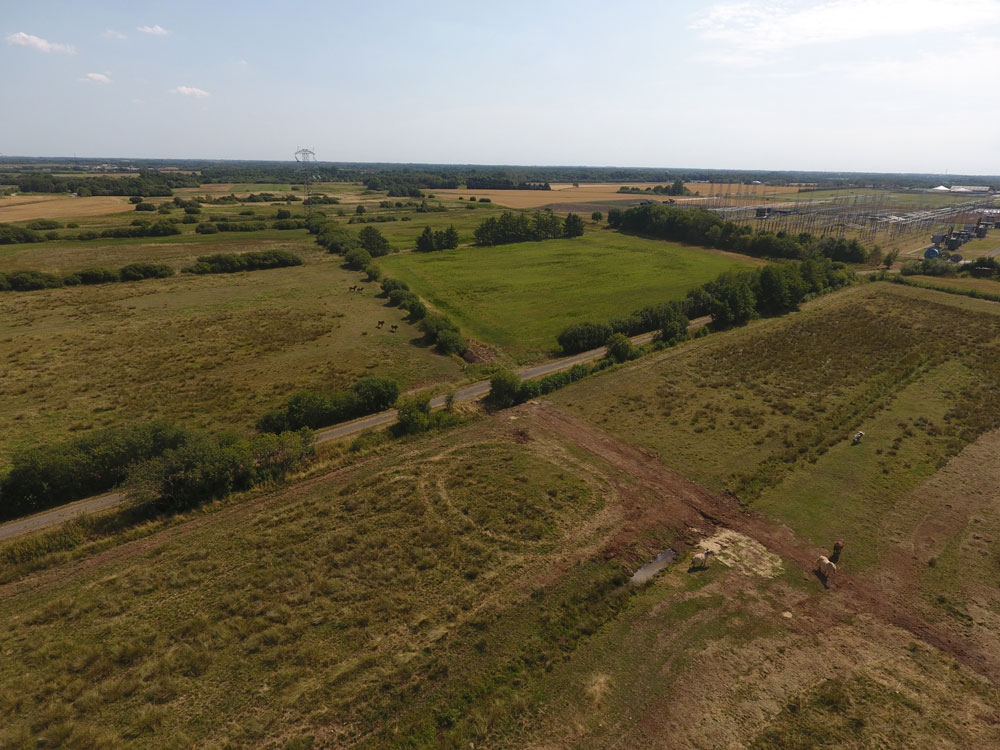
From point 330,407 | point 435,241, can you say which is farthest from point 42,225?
point 330,407

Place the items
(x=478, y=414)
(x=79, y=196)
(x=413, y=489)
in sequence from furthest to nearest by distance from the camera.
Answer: (x=79, y=196) → (x=478, y=414) → (x=413, y=489)

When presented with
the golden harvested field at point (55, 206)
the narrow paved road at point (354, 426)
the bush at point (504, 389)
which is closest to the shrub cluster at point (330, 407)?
the narrow paved road at point (354, 426)

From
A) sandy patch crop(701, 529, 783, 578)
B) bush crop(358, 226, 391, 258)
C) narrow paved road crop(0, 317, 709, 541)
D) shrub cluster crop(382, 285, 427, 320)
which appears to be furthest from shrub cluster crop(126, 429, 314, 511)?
bush crop(358, 226, 391, 258)

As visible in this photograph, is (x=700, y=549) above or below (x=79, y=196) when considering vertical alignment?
below

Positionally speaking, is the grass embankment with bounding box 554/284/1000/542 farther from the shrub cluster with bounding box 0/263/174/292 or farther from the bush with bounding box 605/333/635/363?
the shrub cluster with bounding box 0/263/174/292

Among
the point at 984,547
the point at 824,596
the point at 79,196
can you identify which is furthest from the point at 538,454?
the point at 79,196

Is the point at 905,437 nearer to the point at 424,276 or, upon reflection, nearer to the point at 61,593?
the point at 61,593
